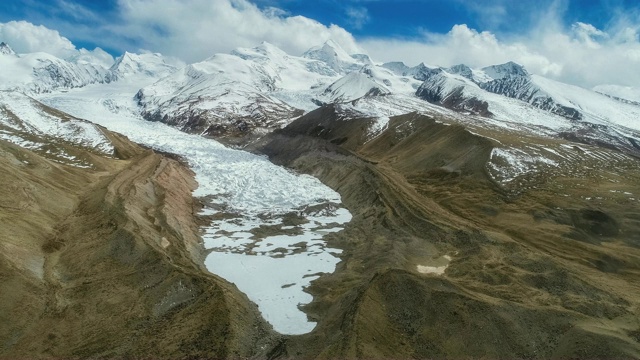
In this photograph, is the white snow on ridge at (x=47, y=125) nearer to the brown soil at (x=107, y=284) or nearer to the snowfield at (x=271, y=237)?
the snowfield at (x=271, y=237)

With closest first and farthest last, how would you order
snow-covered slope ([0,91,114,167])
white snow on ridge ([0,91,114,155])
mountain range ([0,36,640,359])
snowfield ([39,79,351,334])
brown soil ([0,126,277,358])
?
brown soil ([0,126,277,358]), mountain range ([0,36,640,359]), snowfield ([39,79,351,334]), snow-covered slope ([0,91,114,167]), white snow on ridge ([0,91,114,155])

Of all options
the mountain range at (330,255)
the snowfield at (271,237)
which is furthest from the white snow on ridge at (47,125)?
the snowfield at (271,237)

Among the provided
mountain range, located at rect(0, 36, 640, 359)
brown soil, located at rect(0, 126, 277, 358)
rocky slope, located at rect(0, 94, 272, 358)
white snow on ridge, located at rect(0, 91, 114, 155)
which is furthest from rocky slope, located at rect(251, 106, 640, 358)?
white snow on ridge, located at rect(0, 91, 114, 155)

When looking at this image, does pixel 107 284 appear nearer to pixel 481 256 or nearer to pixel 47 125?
pixel 481 256

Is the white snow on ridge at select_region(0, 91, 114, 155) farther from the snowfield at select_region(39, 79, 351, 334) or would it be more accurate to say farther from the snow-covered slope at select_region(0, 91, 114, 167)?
the snowfield at select_region(39, 79, 351, 334)

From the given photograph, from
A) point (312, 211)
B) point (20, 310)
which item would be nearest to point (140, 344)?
point (20, 310)

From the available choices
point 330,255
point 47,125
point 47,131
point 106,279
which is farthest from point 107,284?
point 47,125
